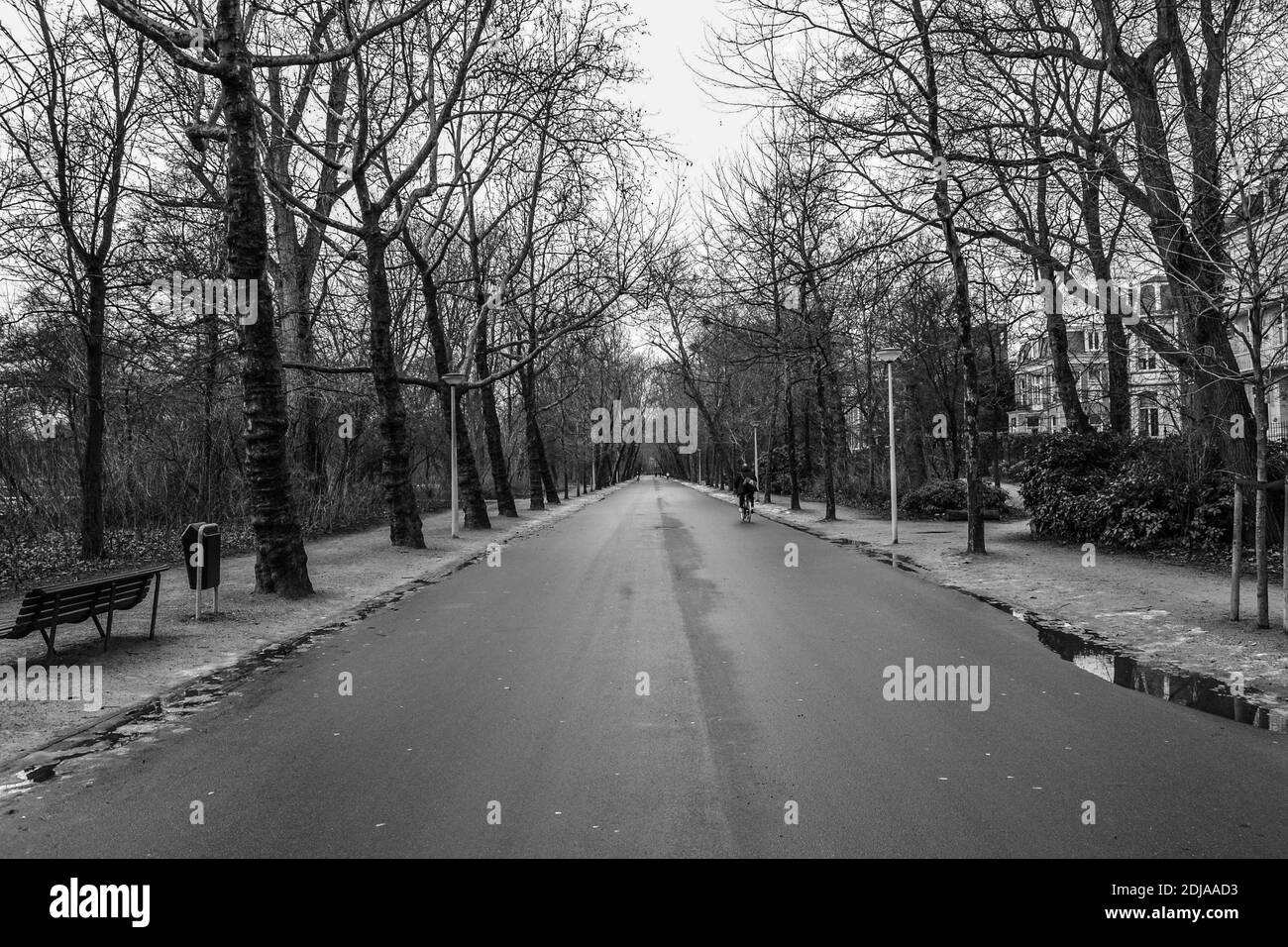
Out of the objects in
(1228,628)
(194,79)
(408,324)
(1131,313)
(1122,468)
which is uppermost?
(194,79)

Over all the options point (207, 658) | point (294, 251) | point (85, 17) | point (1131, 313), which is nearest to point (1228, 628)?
point (1131, 313)

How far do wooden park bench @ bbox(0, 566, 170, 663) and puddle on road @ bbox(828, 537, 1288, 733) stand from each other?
8515 millimetres

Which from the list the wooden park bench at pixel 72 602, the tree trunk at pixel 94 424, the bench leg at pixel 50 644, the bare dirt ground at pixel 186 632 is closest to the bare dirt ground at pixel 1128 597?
the bare dirt ground at pixel 186 632

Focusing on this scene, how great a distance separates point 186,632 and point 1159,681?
911cm

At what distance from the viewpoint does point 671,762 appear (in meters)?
4.76

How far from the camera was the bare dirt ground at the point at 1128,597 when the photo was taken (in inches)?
282

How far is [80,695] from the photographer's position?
644 centimetres

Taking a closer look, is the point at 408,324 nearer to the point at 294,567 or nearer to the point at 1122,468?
the point at 294,567

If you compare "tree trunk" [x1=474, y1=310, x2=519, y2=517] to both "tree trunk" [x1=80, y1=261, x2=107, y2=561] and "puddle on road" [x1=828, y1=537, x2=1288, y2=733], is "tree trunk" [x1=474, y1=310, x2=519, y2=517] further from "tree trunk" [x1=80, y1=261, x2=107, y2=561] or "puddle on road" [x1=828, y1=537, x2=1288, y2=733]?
"puddle on road" [x1=828, y1=537, x2=1288, y2=733]

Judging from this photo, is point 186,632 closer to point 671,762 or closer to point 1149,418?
point 671,762

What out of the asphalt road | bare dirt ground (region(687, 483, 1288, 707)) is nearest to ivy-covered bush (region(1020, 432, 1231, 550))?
bare dirt ground (region(687, 483, 1288, 707))

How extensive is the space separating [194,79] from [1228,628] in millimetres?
17986

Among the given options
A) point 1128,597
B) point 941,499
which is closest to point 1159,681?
point 1128,597

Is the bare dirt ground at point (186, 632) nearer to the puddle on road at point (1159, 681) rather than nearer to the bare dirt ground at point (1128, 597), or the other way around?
the puddle on road at point (1159, 681)
